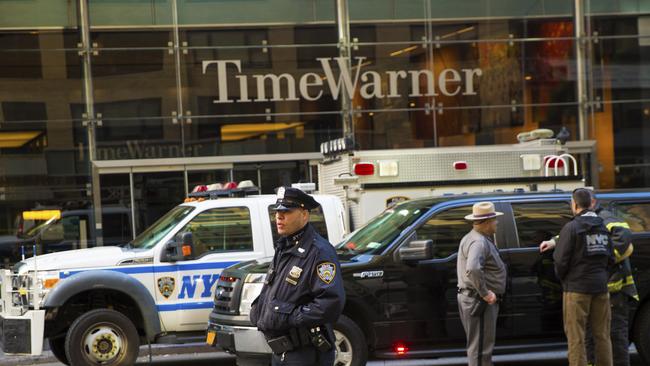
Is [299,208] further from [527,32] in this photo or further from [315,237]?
[527,32]

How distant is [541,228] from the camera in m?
9.44

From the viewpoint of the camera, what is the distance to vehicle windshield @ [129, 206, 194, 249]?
408 inches

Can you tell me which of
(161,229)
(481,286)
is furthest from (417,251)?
(161,229)

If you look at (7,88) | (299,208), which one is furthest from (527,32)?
(299,208)

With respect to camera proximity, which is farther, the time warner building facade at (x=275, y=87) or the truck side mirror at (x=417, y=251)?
the time warner building facade at (x=275, y=87)

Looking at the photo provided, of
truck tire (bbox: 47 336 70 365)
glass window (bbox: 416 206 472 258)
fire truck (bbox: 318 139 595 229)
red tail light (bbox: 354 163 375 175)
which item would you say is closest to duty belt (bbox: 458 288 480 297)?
glass window (bbox: 416 206 472 258)

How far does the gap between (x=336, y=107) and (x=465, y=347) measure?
10245 mm

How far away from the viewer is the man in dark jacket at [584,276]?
8.30m

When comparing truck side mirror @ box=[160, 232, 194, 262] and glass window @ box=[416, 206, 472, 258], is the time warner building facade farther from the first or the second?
glass window @ box=[416, 206, 472, 258]

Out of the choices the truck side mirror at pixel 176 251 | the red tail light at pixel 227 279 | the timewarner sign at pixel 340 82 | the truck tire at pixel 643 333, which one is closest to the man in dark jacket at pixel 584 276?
the truck tire at pixel 643 333

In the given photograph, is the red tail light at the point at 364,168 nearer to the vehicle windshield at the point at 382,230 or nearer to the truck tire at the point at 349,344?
the vehicle windshield at the point at 382,230

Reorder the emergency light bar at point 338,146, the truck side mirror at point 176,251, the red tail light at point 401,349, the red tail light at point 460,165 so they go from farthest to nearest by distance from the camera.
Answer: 1. the red tail light at point 460,165
2. the emergency light bar at point 338,146
3. the truck side mirror at point 176,251
4. the red tail light at point 401,349

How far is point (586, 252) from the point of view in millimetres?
8305

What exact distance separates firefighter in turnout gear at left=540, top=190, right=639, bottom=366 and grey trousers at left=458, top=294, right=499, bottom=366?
3.81 feet
